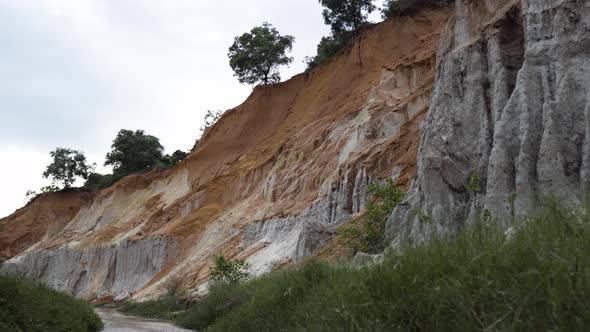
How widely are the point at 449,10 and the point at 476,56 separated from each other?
944 inches

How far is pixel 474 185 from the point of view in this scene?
11.4m

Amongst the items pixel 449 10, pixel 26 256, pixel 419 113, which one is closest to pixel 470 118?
Answer: pixel 419 113

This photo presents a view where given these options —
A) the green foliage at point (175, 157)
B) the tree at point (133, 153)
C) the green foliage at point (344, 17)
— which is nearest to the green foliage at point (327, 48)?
the green foliage at point (344, 17)

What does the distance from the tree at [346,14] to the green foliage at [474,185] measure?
1155 inches

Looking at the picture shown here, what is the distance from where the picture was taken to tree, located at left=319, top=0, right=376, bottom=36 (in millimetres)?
39688

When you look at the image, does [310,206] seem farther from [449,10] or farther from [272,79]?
[272,79]

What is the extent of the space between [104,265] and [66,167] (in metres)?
27.8

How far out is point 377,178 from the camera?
21594 millimetres

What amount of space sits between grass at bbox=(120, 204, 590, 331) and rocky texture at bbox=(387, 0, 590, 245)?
358 cm

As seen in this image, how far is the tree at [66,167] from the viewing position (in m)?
63.2

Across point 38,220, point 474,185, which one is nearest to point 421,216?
point 474,185

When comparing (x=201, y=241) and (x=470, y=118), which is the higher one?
(x=470, y=118)

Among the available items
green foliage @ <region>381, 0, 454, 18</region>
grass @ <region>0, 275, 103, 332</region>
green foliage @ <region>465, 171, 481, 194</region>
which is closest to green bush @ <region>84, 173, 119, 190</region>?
green foliage @ <region>381, 0, 454, 18</region>

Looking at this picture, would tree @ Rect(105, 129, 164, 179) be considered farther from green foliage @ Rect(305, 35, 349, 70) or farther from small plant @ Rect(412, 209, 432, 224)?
small plant @ Rect(412, 209, 432, 224)
